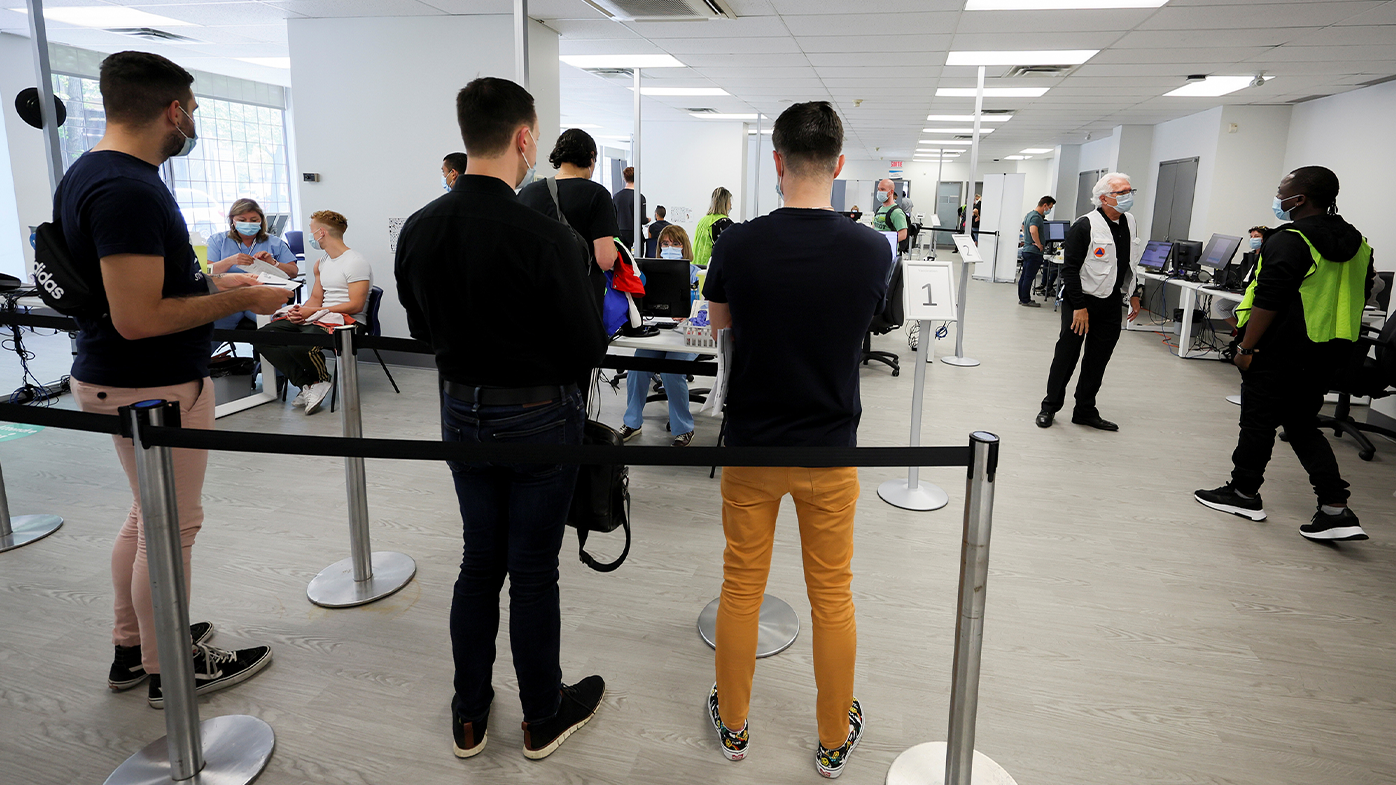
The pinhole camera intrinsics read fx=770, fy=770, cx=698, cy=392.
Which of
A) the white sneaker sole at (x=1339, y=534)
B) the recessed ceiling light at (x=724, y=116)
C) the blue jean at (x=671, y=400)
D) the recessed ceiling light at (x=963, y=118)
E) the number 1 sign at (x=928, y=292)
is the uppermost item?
the recessed ceiling light at (x=724, y=116)

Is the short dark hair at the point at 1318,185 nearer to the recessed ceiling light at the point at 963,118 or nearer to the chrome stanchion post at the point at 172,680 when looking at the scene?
the chrome stanchion post at the point at 172,680

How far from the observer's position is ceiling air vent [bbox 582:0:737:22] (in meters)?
4.85

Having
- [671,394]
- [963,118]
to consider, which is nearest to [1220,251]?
[963,118]

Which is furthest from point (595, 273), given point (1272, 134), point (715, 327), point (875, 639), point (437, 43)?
point (1272, 134)

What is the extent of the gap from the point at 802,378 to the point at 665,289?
2.52m

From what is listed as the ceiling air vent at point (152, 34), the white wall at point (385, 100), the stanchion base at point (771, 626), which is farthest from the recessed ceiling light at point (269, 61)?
the stanchion base at point (771, 626)

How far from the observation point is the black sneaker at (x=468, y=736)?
192 centimetres

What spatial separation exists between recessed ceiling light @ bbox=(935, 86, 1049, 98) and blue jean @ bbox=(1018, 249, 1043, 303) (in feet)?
9.47

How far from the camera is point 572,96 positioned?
34.5 feet

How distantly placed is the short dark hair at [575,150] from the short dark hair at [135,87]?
1.80 metres

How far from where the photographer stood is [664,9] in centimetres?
500

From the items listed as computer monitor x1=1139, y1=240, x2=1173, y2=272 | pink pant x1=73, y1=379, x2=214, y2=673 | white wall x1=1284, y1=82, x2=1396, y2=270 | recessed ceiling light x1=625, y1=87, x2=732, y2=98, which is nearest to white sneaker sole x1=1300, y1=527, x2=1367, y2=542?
pink pant x1=73, y1=379, x2=214, y2=673

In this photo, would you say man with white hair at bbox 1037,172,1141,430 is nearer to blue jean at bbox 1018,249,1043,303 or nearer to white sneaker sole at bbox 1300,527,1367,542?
A: white sneaker sole at bbox 1300,527,1367,542

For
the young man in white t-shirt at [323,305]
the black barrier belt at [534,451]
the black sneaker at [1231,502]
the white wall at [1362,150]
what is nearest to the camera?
the black barrier belt at [534,451]
